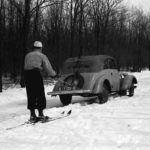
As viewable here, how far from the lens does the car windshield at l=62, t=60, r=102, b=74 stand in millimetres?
12195

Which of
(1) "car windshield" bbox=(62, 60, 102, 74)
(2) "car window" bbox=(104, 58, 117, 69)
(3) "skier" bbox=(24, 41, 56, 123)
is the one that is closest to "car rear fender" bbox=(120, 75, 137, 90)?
(2) "car window" bbox=(104, 58, 117, 69)

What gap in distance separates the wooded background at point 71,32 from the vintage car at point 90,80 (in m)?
9.30

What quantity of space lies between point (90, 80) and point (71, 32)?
858 inches

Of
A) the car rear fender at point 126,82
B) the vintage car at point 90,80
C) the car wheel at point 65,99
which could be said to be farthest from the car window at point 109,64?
the car wheel at point 65,99

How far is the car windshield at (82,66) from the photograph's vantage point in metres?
12.2

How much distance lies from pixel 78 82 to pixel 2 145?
6278 millimetres

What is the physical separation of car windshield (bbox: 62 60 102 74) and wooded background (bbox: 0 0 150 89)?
9.09m

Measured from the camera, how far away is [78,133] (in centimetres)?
627

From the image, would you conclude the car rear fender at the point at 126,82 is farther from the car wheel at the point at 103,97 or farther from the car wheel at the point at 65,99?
the car wheel at the point at 65,99

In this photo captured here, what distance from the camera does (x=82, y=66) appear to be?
12352mm

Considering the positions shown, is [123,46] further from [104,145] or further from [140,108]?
[104,145]

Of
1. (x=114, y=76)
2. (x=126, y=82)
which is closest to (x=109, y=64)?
(x=114, y=76)

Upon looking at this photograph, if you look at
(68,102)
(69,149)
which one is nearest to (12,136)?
(69,149)

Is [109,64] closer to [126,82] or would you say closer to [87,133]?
[126,82]
